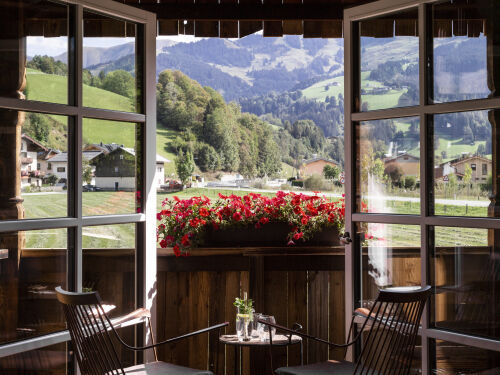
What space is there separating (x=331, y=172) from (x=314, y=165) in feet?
0.70

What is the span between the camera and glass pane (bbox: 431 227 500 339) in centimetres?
229

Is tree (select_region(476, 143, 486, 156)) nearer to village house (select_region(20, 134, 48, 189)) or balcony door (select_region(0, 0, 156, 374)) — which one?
balcony door (select_region(0, 0, 156, 374))

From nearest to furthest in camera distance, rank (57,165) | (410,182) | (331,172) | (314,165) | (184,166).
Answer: (57,165)
(410,182)
(184,166)
(331,172)
(314,165)

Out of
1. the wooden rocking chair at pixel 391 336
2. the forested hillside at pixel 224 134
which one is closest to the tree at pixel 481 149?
the wooden rocking chair at pixel 391 336

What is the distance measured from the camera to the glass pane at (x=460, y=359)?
2.30 metres

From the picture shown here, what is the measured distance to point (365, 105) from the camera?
279 centimetres

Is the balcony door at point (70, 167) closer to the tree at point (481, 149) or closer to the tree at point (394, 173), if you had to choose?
the tree at point (394, 173)

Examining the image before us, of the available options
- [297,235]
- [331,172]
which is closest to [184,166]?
[331,172]

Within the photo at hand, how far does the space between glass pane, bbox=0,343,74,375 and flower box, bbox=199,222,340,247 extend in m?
1.23

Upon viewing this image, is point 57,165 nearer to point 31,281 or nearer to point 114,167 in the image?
point 114,167

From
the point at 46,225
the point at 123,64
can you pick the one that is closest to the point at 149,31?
the point at 123,64

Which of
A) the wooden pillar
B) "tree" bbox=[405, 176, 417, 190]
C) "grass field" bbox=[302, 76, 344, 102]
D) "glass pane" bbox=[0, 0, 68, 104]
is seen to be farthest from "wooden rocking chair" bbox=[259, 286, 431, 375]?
"grass field" bbox=[302, 76, 344, 102]

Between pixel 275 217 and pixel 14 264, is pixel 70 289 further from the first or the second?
pixel 275 217

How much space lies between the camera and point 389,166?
8.84ft
